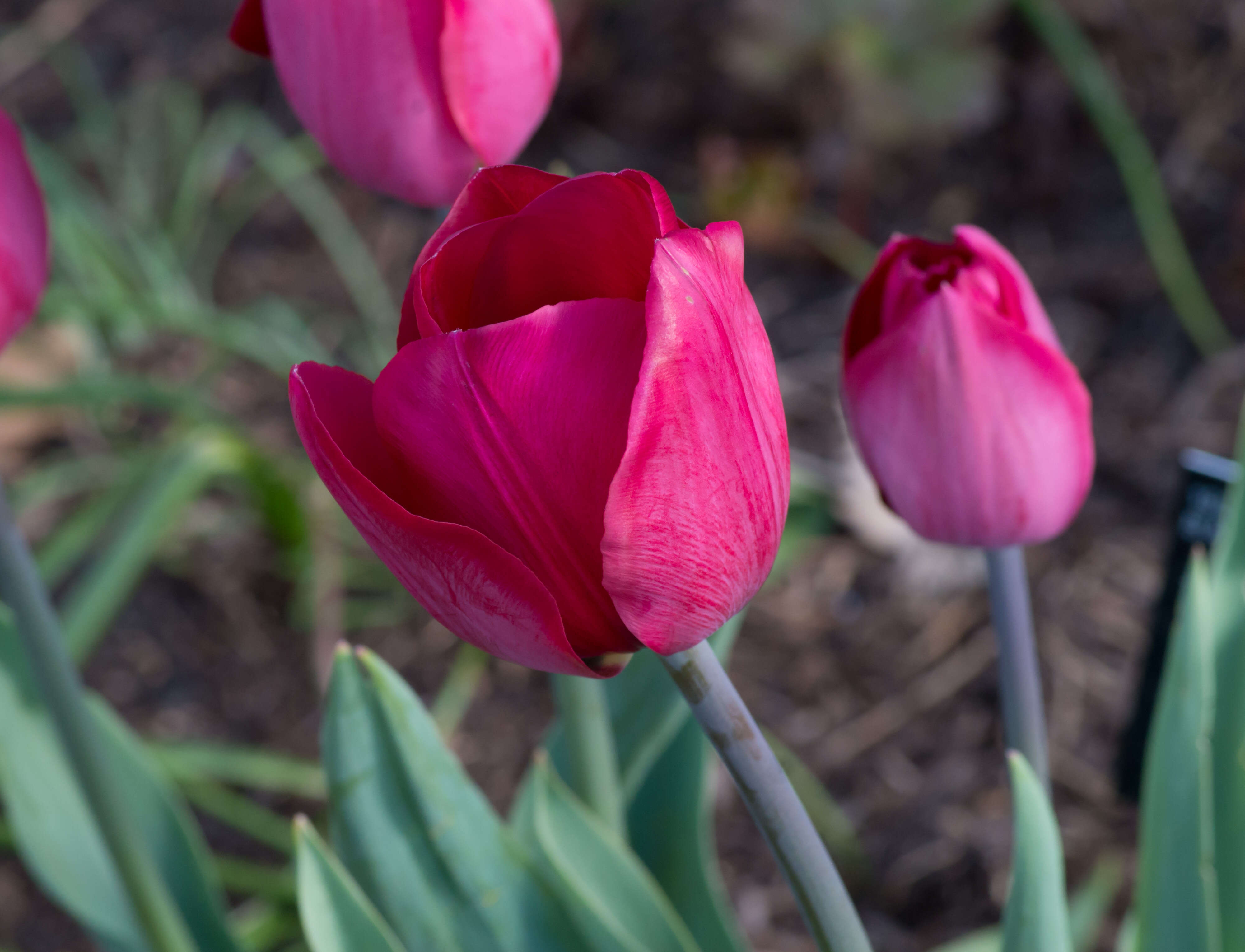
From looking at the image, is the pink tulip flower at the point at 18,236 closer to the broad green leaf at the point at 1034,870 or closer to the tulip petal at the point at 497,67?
the tulip petal at the point at 497,67

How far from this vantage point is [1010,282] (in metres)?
0.36

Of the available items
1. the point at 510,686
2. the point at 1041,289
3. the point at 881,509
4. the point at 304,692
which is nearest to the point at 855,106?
the point at 1041,289

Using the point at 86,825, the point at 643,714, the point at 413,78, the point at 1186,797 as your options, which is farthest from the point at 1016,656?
the point at 86,825

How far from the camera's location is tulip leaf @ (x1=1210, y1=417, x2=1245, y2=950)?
17.4 inches

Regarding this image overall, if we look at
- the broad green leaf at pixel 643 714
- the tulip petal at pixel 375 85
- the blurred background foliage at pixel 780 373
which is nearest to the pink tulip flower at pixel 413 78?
the tulip petal at pixel 375 85

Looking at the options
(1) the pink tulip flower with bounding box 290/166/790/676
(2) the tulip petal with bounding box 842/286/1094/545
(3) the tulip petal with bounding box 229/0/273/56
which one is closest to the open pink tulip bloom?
(2) the tulip petal with bounding box 842/286/1094/545

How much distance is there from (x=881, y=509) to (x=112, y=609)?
2.37 feet

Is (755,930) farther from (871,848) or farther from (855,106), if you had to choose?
(855,106)

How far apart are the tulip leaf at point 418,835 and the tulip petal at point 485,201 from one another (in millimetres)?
162

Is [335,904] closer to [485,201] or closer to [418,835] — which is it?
[418,835]

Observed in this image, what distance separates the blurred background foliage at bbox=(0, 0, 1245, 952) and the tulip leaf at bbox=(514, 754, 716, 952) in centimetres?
38

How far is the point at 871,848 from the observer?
36.0 inches

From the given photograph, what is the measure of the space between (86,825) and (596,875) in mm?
267

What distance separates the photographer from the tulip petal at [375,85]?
1.08 feet
